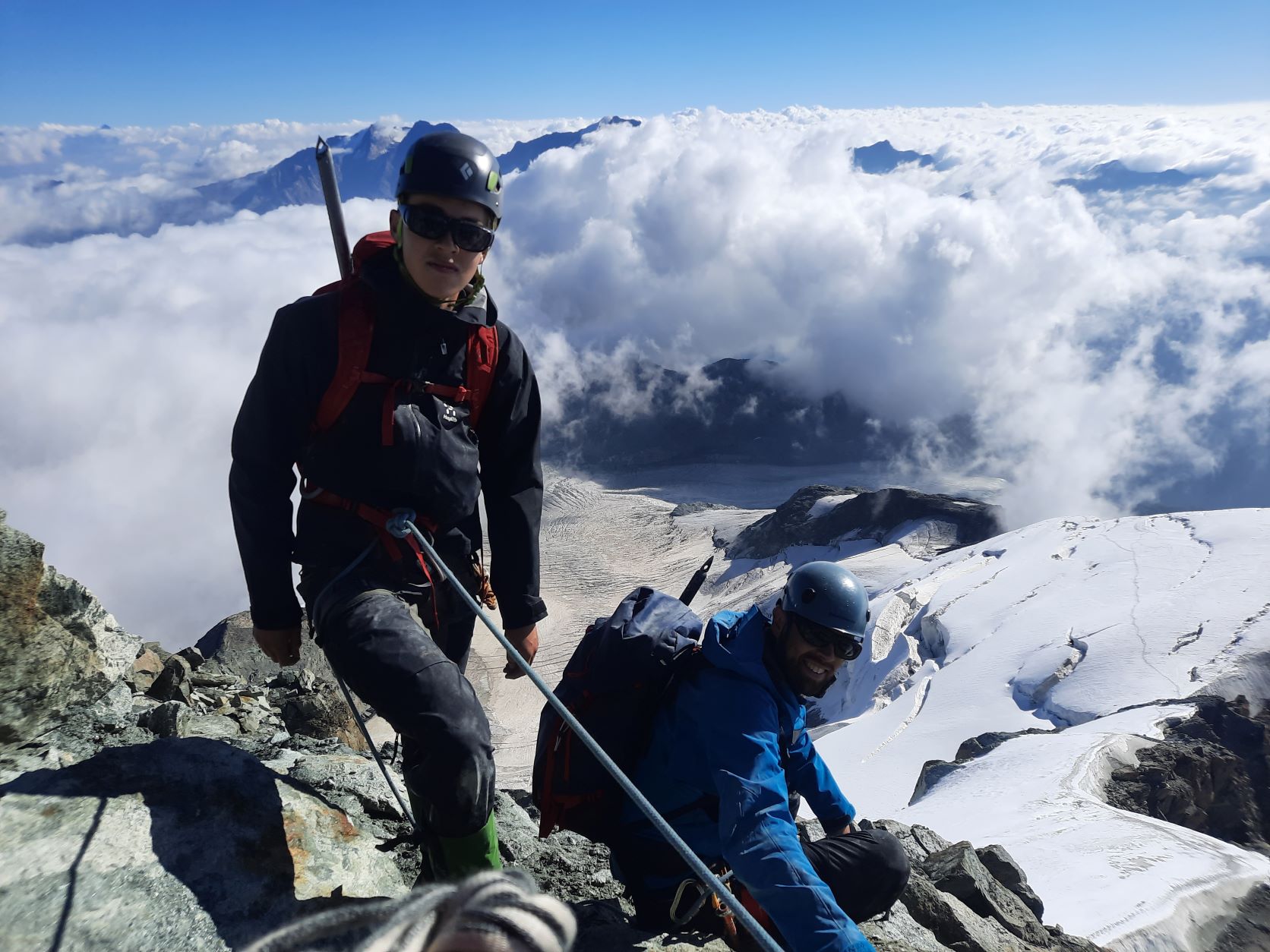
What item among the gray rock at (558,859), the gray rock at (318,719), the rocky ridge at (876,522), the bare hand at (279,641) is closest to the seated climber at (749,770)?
the gray rock at (558,859)

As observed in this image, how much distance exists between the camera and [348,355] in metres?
3.59

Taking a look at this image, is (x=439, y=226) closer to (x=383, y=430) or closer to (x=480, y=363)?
(x=480, y=363)

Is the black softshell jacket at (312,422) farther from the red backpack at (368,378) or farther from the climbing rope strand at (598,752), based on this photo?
the climbing rope strand at (598,752)

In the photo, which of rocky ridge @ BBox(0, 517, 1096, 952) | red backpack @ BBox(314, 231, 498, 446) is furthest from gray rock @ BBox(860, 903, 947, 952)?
red backpack @ BBox(314, 231, 498, 446)

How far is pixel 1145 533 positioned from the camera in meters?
44.6

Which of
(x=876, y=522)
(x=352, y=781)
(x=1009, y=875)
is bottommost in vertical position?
(x=876, y=522)

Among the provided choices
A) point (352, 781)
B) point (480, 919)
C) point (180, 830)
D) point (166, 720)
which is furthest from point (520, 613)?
point (480, 919)

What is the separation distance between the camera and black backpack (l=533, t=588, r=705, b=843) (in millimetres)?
4078

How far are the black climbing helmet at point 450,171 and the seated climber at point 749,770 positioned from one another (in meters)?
2.39

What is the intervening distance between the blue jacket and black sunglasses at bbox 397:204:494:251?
2157 millimetres

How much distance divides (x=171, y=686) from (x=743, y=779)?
6.22 metres

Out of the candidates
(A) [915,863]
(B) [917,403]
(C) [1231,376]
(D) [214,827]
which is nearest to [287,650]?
(D) [214,827]

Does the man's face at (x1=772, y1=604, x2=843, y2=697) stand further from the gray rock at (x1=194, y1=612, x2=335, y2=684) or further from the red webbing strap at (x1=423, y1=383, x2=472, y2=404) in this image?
the gray rock at (x1=194, y1=612, x2=335, y2=684)

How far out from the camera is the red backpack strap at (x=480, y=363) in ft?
12.9
